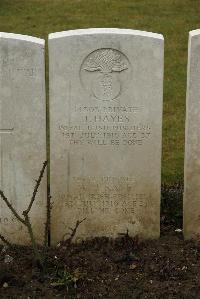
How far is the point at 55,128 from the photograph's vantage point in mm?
5051

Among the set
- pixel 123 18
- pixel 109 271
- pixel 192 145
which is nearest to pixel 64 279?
pixel 109 271

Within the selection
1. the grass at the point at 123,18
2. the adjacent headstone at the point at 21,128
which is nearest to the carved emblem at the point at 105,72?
the adjacent headstone at the point at 21,128

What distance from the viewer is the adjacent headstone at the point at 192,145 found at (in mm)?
4875

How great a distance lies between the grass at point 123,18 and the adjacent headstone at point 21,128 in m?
3.62

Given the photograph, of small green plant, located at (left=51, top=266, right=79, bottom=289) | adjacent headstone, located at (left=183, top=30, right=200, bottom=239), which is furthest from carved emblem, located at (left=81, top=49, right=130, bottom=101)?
small green plant, located at (left=51, top=266, right=79, bottom=289)

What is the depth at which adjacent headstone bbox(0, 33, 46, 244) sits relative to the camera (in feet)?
16.0

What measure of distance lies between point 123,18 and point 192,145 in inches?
276

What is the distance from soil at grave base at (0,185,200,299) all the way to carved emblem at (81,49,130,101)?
46.9 inches

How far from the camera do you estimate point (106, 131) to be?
5074 millimetres

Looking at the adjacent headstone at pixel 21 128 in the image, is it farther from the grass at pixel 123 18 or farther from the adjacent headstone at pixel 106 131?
the grass at pixel 123 18

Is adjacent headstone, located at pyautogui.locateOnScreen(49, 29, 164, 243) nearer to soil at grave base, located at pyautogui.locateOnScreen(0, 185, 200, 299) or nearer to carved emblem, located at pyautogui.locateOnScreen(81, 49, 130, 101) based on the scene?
carved emblem, located at pyautogui.locateOnScreen(81, 49, 130, 101)

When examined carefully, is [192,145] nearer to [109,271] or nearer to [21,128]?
[109,271]

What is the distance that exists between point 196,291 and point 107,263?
2.37 feet

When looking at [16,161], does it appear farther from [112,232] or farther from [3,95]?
[112,232]
